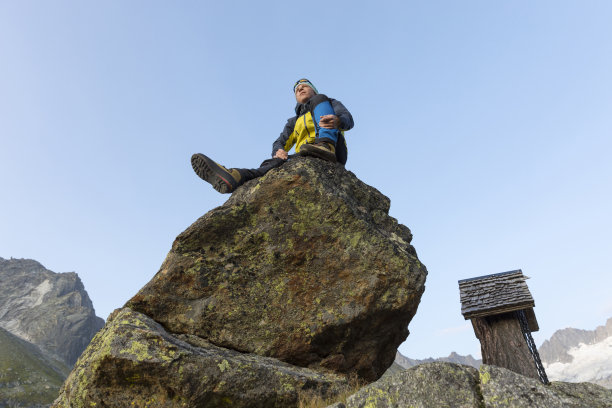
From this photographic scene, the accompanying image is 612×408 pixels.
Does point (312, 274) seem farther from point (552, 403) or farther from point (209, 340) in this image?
point (552, 403)

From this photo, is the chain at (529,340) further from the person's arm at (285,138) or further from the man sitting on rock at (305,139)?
the person's arm at (285,138)

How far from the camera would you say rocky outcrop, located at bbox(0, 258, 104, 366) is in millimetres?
152750

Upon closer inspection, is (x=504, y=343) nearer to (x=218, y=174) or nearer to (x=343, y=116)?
(x=343, y=116)

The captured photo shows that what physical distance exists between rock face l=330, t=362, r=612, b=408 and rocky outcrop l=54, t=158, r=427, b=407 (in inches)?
55.5

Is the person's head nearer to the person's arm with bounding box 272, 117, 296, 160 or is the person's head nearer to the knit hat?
the knit hat

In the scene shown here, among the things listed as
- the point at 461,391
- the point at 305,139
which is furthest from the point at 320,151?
the point at 461,391

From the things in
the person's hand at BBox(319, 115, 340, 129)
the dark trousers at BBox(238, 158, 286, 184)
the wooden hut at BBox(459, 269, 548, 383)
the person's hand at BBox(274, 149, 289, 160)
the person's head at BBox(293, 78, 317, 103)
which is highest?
the person's head at BBox(293, 78, 317, 103)

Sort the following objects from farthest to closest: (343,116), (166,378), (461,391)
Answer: (343,116)
(166,378)
(461,391)

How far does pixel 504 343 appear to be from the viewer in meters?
10.4

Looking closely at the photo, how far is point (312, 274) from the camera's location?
686 centimetres

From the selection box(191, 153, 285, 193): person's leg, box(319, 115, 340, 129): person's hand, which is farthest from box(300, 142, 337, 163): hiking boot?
box(191, 153, 285, 193): person's leg

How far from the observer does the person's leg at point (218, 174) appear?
794 centimetres

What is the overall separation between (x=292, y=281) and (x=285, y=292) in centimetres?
21

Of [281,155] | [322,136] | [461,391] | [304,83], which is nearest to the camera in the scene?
[461,391]
